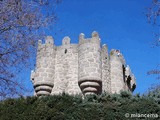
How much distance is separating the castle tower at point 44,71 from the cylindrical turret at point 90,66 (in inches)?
64.5

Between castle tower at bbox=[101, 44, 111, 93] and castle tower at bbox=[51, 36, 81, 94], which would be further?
castle tower at bbox=[101, 44, 111, 93]

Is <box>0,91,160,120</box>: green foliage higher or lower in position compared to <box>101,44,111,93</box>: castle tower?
lower

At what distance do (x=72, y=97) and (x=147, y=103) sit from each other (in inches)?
68.5

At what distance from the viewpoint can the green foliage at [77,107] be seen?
6758mm

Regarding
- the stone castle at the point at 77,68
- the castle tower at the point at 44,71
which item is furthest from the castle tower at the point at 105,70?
the castle tower at the point at 44,71

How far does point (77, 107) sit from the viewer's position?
23.0ft

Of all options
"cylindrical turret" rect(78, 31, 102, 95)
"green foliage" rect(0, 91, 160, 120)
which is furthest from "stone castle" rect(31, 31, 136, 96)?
"green foliage" rect(0, 91, 160, 120)

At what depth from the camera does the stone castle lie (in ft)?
45.4

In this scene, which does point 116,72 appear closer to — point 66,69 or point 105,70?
point 105,70

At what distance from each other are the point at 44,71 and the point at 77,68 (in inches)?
63.1

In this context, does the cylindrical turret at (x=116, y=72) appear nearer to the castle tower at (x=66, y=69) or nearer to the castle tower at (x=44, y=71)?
the castle tower at (x=66, y=69)

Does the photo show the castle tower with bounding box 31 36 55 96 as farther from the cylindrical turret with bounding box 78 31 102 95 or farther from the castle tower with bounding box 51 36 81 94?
the cylindrical turret with bounding box 78 31 102 95

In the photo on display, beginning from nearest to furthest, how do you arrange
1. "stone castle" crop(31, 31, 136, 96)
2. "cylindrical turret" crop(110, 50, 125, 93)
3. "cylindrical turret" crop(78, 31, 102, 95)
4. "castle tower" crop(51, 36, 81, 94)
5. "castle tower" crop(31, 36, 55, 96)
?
"cylindrical turret" crop(78, 31, 102, 95), "stone castle" crop(31, 31, 136, 96), "castle tower" crop(51, 36, 81, 94), "castle tower" crop(31, 36, 55, 96), "cylindrical turret" crop(110, 50, 125, 93)

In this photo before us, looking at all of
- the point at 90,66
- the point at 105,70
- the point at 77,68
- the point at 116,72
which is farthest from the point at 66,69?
the point at 116,72
